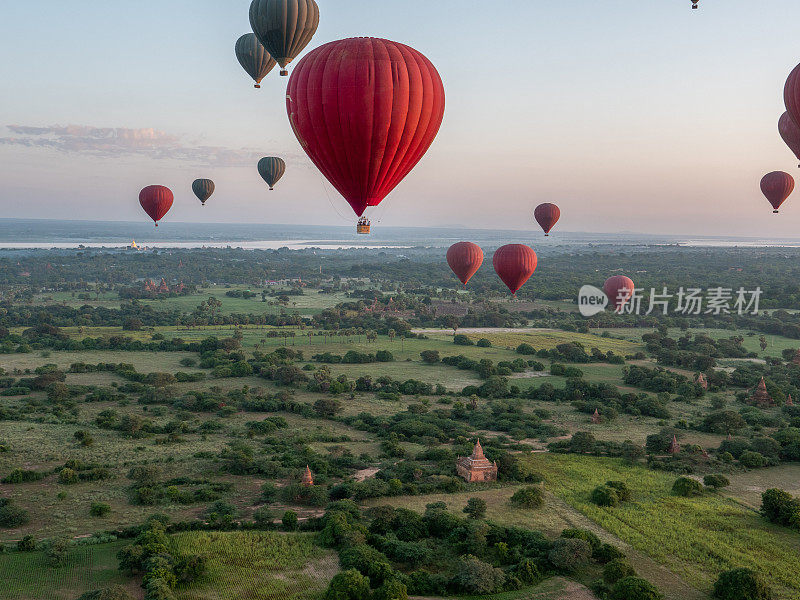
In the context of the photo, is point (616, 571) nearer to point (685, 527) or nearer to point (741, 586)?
point (741, 586)

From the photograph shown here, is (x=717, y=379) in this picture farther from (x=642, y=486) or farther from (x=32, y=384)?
(x=32, y=384)

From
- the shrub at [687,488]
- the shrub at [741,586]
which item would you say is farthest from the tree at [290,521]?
the shrub at [687,488]

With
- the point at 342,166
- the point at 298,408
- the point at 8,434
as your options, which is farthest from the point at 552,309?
the point at 342,166

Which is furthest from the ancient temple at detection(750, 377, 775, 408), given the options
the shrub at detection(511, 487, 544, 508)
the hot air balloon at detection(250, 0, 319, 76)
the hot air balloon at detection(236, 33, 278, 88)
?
the hot air balloon at detection(250, 0, 319, 76)

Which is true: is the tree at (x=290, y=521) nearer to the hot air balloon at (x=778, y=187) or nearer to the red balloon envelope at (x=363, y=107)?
the red balloon envelope at (x=363, y=107)

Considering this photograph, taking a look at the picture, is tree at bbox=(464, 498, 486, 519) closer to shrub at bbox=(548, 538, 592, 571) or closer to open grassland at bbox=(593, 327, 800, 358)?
shrub at bbox=(548, 538, 592, 571)

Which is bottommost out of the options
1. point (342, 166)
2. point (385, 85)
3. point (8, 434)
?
point (8, 434)

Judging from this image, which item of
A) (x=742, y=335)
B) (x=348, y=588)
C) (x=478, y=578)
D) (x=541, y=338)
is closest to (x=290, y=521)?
(x=348, y=588)
